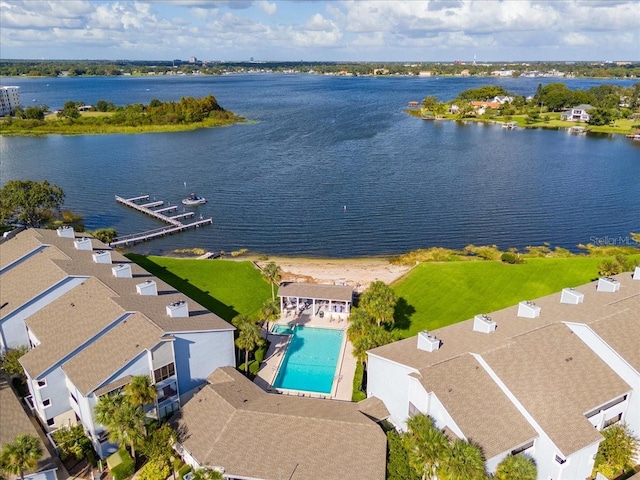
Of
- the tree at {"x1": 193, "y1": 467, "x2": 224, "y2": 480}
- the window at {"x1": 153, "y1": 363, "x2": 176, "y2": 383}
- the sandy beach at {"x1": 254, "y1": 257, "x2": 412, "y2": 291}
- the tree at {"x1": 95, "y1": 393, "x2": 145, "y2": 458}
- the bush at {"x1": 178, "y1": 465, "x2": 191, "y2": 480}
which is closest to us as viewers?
the tree at {"x1": 193, "y1": 467, "x2": 224, "y2": 480}

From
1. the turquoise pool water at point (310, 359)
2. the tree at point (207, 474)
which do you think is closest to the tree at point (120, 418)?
the tree at point (207, 474)

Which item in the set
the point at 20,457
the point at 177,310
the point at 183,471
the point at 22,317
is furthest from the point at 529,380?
the point at 22,317

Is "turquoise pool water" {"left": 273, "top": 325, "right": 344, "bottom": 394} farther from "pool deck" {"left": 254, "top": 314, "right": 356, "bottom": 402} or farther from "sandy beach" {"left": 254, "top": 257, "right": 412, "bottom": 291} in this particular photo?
"sandy beach" {"left": 254, "top": 257, "right": 412, "bottom": 291}

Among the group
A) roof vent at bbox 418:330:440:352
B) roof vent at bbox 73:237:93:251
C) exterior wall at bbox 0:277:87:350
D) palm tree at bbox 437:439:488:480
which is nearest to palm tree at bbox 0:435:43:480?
exterior wall at bbox 0:277:87:350

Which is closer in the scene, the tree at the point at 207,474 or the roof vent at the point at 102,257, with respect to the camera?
the tree at the point at 207,474

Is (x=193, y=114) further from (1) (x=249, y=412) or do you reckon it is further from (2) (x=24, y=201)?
(1) (x=249, y=412)

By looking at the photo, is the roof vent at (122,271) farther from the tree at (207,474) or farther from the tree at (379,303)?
the tree at (207,474)

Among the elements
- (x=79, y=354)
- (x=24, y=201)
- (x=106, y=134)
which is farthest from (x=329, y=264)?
(x=106, y=134)
